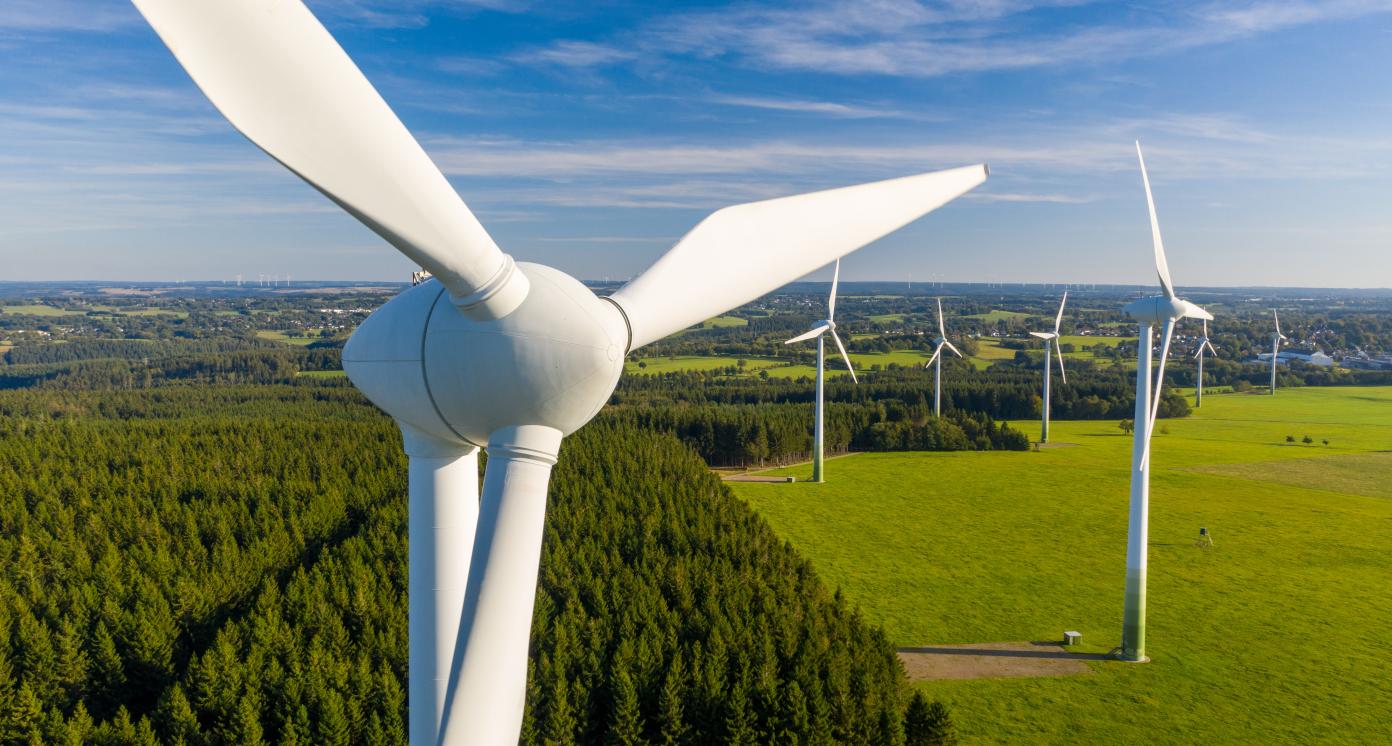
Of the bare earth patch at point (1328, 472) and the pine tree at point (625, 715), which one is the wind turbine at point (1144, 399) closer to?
the pine tree at point (625, 715)

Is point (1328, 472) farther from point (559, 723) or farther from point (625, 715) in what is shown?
point (559, 723)

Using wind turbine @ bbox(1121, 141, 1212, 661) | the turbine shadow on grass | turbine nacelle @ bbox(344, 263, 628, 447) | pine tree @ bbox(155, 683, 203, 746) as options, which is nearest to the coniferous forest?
pine tree @ bbox(155, 683, 203, 746)

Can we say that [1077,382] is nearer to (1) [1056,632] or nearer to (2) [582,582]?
(1) [1056,632]

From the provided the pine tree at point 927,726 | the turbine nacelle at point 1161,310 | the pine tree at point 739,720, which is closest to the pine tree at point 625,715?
the pine tree at point 739,720

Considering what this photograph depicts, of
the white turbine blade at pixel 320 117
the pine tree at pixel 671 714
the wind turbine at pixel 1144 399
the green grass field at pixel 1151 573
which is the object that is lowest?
Result: the green grass field at pixel 1151 573

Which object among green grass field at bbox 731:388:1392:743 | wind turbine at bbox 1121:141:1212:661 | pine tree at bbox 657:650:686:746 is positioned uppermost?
wind turbine at bbox 1121:141:1212:661

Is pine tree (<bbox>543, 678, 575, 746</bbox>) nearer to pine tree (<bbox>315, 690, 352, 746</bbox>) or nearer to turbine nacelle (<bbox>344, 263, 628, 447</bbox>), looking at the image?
pine tree (<bbox>315, 690, 352, 746</bbox>)

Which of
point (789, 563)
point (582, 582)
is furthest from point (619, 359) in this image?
point (789, 563)
